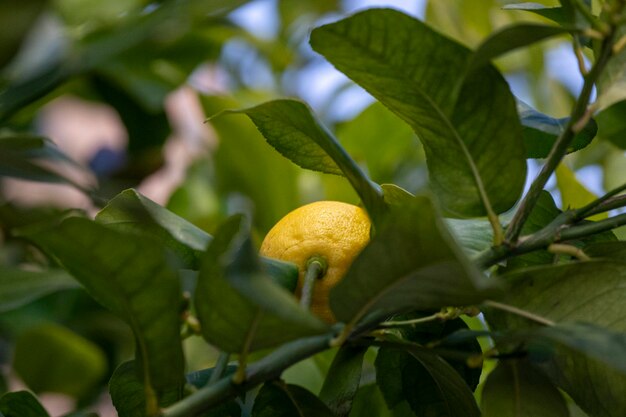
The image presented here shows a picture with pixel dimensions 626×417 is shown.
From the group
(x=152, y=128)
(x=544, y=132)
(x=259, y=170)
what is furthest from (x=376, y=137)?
(x=544, y=132)

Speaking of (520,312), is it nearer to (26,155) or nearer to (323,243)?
(323,243)

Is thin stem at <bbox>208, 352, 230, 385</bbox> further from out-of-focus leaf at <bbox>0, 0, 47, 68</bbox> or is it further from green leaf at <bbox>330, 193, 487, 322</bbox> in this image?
out-of-focus leaf at <bbox>0, 0, 47, 68</bbox>

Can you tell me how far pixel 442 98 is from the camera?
1.70ft

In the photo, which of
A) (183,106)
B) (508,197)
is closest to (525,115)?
(508,197)

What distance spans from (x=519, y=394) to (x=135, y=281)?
24cm

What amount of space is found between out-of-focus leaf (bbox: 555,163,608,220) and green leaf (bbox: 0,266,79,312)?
1.61 ft

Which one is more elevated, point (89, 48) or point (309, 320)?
point (309, 320)

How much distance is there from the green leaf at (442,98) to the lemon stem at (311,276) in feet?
0.31

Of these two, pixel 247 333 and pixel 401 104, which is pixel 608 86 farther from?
pixel 247 333

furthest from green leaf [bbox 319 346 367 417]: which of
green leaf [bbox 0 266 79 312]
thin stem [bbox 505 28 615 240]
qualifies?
green leaf [bbox 0 266 79 312]

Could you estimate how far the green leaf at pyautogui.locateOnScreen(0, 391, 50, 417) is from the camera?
587 millimetres

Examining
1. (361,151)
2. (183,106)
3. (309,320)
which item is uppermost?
(309,320)

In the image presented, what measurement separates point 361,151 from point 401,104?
662mm

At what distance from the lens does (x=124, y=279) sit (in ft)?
1.52
